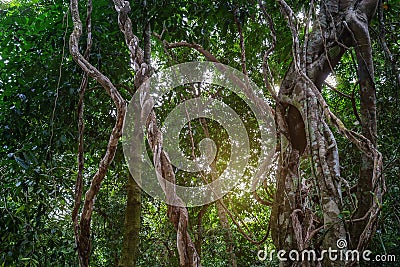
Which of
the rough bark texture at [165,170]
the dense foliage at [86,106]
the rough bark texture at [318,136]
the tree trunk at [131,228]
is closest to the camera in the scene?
the rough bark texture at [165,170]

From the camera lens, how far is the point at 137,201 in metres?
2.90

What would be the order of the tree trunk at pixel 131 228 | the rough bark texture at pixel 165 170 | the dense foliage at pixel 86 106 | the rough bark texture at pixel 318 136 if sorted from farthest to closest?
the tree trunk at pixel 131 228, the dense foliage at pixel 86 106, the rough bark texture at pixel 318 136, the rough bark texture at pixel 165 170

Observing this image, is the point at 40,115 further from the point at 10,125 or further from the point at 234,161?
the point at 234,161

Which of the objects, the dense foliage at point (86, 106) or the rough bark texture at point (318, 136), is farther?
the dense foliage at point (86, 106)

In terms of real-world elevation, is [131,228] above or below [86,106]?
below

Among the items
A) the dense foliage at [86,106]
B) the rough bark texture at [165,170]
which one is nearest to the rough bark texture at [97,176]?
the rough bark texture at [165,170]

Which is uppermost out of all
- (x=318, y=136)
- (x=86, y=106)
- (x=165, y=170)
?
(x=86, y=106)

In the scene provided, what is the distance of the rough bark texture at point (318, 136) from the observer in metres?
1.53

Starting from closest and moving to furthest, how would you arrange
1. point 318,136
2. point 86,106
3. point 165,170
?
point 165,170 → point 318,136 → point 86,106

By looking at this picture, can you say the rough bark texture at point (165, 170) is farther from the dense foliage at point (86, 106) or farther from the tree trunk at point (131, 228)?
the tree trunk at point (131, 228)

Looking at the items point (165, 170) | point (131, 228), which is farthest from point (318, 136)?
point (131, 228)

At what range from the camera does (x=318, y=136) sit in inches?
62.7

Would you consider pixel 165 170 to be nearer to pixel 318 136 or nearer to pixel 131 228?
pixel 318 136

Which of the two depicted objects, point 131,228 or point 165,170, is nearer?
point 165,170
